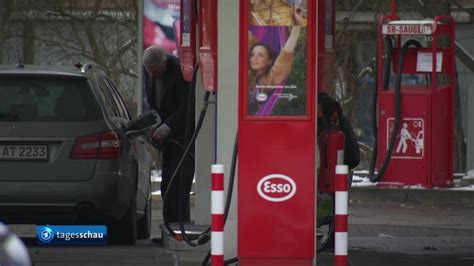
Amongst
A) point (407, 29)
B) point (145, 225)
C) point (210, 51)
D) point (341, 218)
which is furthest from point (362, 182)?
point (341, 218)

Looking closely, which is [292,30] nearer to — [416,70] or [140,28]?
[416,70]

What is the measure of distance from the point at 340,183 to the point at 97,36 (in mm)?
17231

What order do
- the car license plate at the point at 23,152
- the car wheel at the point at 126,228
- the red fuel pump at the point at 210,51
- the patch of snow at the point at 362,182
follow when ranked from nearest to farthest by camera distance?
the red fuel pump at the point at 210,51
the car license plate at the point at 23,152
the car wheel at the point at 126,228
the patch of snow at the point at 362,182

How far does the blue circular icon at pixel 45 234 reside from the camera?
11078 millimetres

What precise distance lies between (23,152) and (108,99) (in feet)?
3.78

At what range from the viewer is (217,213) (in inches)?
321

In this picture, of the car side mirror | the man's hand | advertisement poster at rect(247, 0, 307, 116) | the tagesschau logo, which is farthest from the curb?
advertisement poster at rect(247, 0, 307, 116)

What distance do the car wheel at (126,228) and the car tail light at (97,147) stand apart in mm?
601

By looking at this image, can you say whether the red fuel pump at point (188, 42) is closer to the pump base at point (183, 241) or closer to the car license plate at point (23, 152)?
the pump base at point (183, 241)

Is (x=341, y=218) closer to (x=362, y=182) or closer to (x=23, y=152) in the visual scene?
(x=23, y=152)

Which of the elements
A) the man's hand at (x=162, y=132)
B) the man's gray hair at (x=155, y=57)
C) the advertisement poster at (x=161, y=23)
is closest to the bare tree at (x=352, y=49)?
the advertisement poster at (x=161, y=23)

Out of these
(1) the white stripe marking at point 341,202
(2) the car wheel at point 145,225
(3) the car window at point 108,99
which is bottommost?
(2) the car wheel at point 145,225

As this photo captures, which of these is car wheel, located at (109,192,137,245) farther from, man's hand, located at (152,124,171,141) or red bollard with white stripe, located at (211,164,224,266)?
red bollard with white stripe, located at (211,164,224,266)

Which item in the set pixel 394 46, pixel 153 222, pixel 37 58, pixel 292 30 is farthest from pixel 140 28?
pixel 292 30
